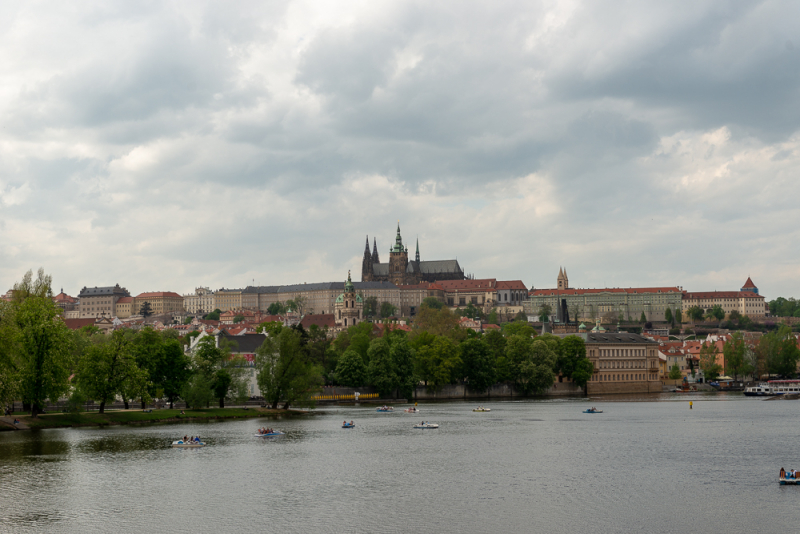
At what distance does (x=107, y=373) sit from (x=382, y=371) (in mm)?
50021

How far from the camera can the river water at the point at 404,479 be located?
39.1 m

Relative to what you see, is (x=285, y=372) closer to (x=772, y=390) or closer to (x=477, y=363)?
(x=477, y=363)

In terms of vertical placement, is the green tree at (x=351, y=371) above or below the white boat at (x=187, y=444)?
above

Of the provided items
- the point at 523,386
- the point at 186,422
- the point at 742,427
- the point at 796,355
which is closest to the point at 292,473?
the point at 186,422

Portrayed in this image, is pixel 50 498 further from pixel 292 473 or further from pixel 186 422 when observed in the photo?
pixel 186 422

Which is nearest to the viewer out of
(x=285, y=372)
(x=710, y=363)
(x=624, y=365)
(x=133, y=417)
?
(x=133, y=417)

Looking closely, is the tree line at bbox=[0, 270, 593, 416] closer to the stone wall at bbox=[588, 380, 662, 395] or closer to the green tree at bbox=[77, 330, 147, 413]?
the green tree at bbox=[77, 330, 147, 413]

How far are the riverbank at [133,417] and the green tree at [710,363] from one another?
322 feet

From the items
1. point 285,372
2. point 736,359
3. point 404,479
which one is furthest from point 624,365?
point 404,479

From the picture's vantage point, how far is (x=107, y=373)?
7775 centimetres

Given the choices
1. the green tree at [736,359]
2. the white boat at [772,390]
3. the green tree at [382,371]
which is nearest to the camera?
the green tree at [382,371]

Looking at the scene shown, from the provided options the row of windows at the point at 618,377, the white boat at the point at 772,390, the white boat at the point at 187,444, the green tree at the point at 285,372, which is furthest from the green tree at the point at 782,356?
the white boat at the point at 187,444

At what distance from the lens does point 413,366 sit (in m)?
125

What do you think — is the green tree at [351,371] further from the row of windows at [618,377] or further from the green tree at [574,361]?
the row of windows at [618,377]
